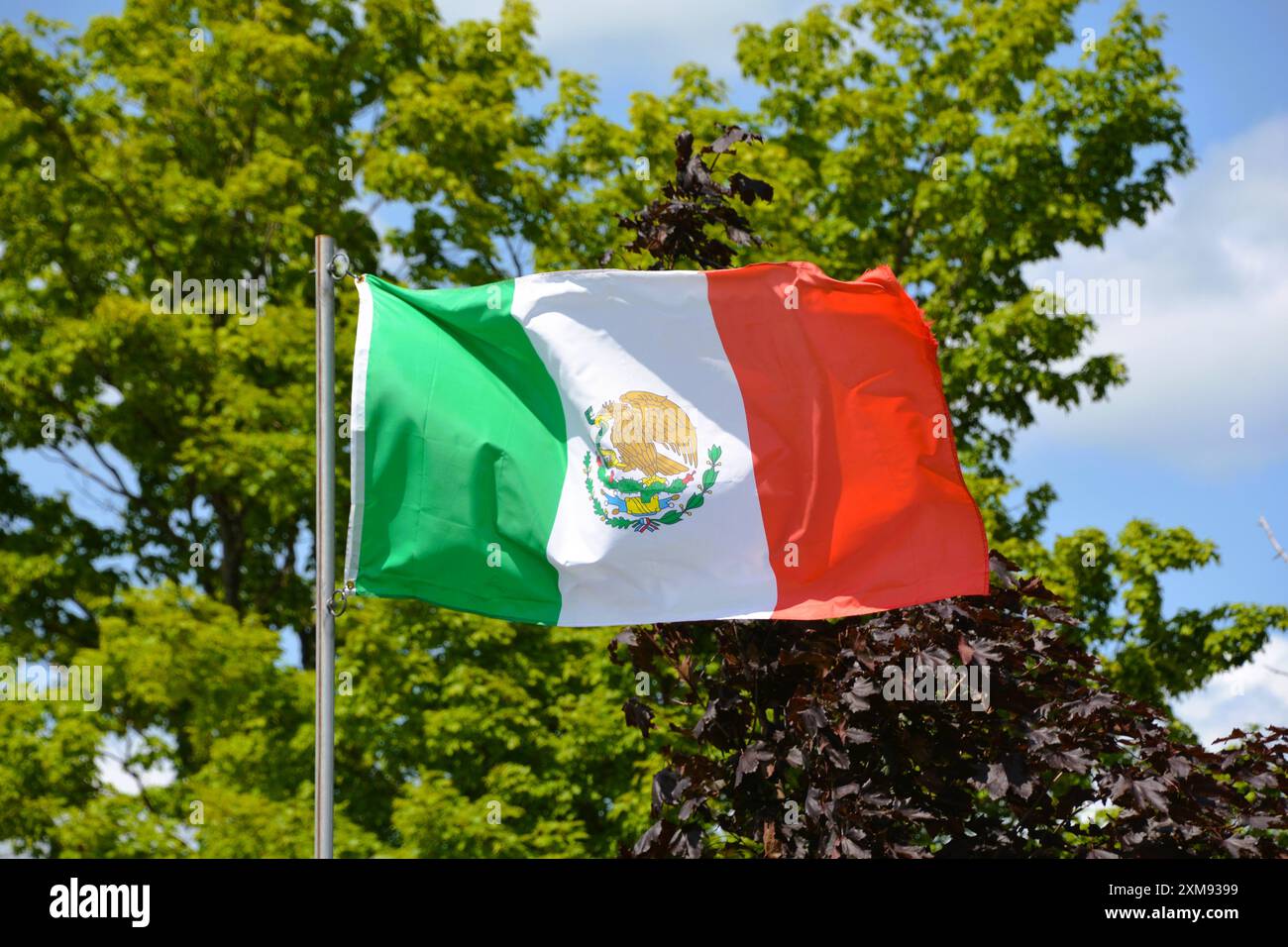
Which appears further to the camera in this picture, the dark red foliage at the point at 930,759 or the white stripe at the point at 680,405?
the dark red foliage at the point at 930,759

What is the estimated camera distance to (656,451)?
7004 mm

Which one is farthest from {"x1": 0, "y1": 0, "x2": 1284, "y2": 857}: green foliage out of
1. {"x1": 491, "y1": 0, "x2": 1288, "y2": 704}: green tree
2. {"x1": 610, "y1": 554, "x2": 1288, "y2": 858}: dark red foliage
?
{"x1": 610, "y1": 554, "x2": 1288, "y2": 858}: dark red foliage

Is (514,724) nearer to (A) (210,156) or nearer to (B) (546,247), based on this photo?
(B) (546,247)

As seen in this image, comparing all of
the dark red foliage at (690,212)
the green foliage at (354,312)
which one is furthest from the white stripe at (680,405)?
the green foliage at (354,312)

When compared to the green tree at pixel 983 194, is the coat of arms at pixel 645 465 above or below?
below

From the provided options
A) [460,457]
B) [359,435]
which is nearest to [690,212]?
[460,457]

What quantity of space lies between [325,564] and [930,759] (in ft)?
9.76

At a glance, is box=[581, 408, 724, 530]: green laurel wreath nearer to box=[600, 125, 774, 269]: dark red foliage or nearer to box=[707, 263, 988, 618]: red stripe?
box=[707, 263, 988, 618]: red stripe

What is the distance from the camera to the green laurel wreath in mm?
6863

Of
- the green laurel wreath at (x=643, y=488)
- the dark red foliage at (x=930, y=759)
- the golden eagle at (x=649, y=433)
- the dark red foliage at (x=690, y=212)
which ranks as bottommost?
the dark red foliage at (x=930, y=759)

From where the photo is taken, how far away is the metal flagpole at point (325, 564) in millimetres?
5941

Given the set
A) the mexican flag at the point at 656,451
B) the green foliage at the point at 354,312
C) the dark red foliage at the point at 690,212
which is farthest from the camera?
the green foliage at the point at 354,312

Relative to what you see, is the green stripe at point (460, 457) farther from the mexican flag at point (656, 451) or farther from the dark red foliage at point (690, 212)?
the dark red foliage at point (690, 212)
